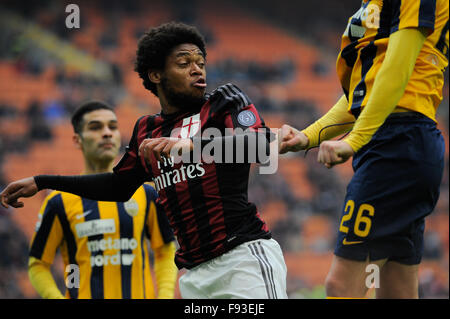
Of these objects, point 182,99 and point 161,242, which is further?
point 161,242

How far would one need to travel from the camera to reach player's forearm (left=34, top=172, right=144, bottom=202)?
337cm

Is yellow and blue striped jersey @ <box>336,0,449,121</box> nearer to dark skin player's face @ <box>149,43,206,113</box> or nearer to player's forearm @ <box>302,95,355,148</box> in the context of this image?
player's forearm @ <box>302,95,355,148</box>

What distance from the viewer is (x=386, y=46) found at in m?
2.64

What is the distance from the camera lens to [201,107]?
3.12 m

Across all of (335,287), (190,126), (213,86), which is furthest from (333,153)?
(213,86)

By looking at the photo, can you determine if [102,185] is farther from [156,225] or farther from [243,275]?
[156,225]

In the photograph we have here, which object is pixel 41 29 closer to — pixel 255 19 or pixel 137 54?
pixel 255 19

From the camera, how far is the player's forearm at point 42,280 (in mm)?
4504

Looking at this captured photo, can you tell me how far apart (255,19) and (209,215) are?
69.3 ft

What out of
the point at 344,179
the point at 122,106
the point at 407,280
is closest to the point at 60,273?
the point at 122,106

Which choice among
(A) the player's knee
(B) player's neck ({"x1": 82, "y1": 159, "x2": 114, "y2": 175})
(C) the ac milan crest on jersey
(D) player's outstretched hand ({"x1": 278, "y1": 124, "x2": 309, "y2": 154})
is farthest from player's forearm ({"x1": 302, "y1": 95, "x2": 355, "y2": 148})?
(B) player's neck ({"x1": 82, "y1": 159, "x2": 114, "y2": 175})

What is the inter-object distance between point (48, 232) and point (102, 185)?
132cm

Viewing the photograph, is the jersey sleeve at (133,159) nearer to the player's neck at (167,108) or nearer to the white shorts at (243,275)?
the player's neck at (167,108)

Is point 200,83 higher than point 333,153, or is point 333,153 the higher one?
point 200,83
